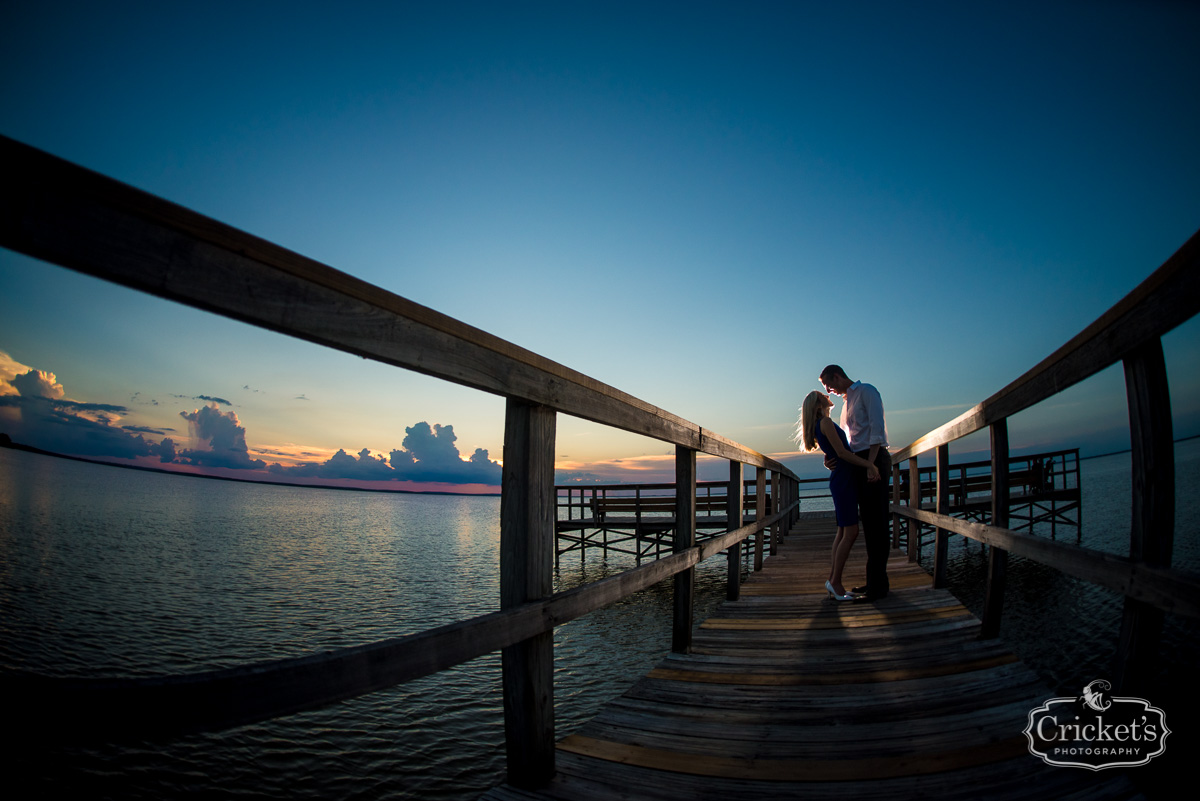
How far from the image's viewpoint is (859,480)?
13.8ft

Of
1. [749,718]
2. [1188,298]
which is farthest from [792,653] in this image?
[1188,298]

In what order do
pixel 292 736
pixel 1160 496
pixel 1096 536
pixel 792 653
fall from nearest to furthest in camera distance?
pixel 1160 496 < pixel 792 653 < pixel 292 736 < pixel 1096 536

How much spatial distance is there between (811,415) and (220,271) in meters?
4.25

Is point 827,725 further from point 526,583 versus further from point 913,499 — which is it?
point 913,499

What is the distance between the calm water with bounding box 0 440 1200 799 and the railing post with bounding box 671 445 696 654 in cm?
234

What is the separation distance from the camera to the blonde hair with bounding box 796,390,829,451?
438 cm

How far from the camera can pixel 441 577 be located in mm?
15180

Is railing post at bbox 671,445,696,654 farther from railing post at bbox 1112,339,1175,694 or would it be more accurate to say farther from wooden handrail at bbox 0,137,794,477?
railing post at bbox 1112,339,1175,694

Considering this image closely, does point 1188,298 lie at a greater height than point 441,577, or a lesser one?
greater

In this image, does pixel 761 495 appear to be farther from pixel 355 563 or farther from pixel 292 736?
pixel 355 563

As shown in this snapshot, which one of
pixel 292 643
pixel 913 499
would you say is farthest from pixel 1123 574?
pixel 292 643

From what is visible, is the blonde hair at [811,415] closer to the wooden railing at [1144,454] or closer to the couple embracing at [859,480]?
the couple embracing at [859,480]

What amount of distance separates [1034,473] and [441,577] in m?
18.8

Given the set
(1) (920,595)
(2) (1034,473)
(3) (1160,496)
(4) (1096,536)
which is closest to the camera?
(3) (1160,496)
